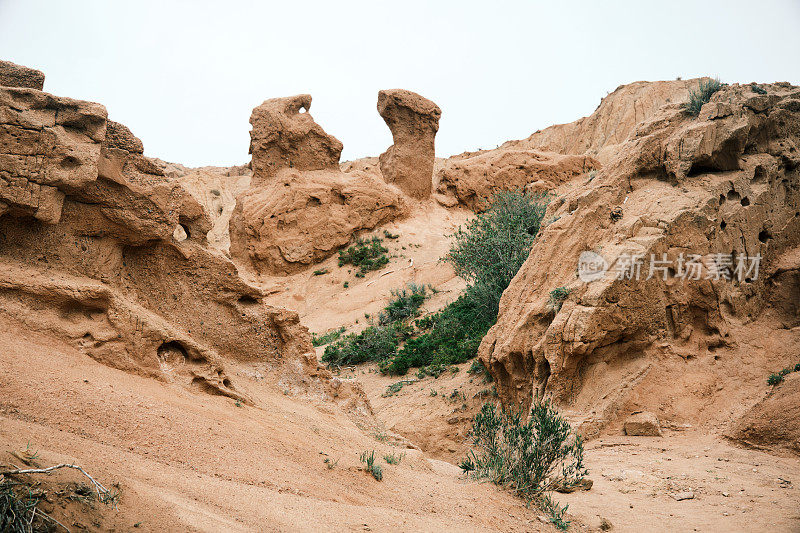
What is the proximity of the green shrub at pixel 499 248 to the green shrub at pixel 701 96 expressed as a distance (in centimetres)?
360

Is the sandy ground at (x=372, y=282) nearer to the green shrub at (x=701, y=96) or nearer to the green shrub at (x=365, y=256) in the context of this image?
the green shrub at (x=365, y=256)

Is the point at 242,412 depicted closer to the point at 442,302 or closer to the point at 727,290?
the point at 727,290

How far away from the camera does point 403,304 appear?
15766 millimetres

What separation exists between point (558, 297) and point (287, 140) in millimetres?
13545

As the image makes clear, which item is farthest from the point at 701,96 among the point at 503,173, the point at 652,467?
A: the point at 503,173

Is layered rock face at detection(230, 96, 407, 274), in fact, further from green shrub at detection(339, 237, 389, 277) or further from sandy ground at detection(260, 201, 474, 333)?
sandy ground at detection(260, 201, 474, 333)

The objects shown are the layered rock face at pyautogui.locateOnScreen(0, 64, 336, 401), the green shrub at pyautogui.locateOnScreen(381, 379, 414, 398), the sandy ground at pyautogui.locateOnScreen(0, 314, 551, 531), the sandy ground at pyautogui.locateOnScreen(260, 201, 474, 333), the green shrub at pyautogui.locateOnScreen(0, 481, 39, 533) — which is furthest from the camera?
the sandy ground at pyautogui.locateOnScreen(260, 201, 474, 333)

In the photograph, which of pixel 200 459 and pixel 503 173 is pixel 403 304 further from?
pixel 200 459

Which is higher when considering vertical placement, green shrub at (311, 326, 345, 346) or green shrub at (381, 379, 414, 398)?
green shrub at (311, 326, 345, 346)

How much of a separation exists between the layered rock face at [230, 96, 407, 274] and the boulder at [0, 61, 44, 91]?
14.2m

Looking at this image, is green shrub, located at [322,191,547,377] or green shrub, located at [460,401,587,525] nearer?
green shrub, located at [460,401,587,525]

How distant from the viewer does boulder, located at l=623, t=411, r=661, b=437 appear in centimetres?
708

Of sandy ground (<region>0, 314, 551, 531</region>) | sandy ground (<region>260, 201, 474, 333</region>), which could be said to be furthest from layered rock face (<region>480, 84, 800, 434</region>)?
sandy ground (<region>260, 201, 474, 333</region>)

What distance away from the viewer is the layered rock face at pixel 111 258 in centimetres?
428
